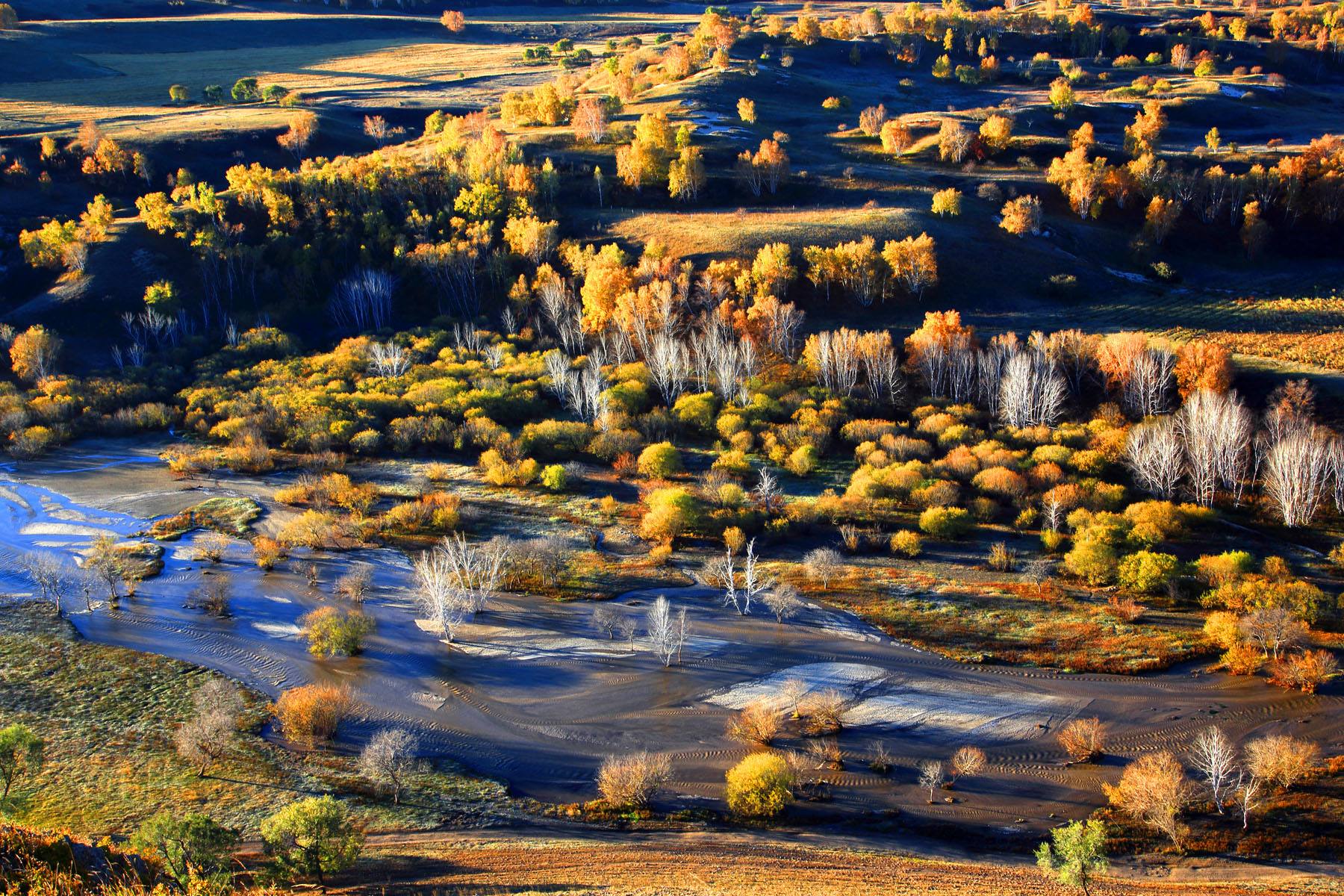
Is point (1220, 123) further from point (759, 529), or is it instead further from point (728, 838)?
point (728, 838)

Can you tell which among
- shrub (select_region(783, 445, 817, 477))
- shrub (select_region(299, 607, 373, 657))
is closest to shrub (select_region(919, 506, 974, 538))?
shrub (select_region(783, 445, 817, 477))

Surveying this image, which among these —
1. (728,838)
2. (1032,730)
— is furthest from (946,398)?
(728,838)

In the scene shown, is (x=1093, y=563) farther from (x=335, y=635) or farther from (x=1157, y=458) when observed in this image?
(x=335, y=635)

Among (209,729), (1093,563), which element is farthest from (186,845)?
(1093,563)

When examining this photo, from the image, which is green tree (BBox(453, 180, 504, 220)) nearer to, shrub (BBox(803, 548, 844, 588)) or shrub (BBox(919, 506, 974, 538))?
shrub (BBox(803, 548, 844, 588))

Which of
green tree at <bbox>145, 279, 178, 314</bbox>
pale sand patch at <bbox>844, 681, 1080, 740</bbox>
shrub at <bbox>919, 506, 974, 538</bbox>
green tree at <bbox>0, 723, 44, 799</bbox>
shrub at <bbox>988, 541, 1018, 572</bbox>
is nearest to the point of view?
green tree at <bbox>0, 723, 44, 799</bbox>

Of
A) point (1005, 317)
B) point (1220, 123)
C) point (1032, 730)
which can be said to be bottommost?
point (1032, 730)
